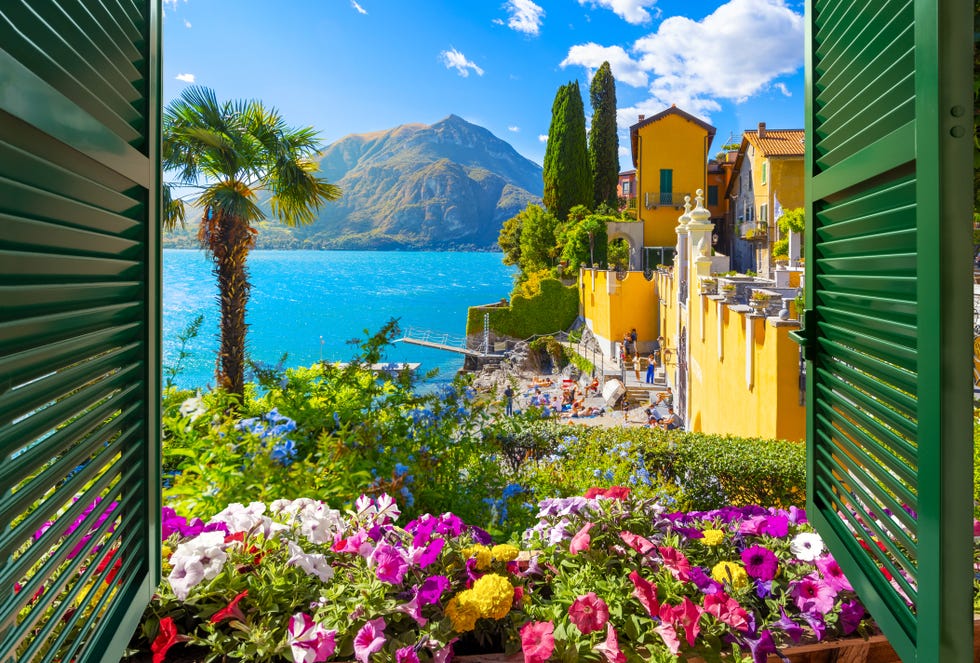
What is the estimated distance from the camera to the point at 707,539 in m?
1.74

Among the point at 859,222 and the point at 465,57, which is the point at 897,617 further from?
the point at 465,57

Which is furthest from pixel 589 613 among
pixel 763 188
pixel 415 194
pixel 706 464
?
pixel 415 194

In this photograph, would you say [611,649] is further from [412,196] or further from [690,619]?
[412,196]

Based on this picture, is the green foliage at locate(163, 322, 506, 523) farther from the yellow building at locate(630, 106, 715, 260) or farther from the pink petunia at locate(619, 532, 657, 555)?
the yellow building at locate(630, 106, 715, 260)

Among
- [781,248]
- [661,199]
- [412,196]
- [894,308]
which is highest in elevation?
[412,196]

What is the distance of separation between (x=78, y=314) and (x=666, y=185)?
99.7 ft

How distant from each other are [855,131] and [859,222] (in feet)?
0.73

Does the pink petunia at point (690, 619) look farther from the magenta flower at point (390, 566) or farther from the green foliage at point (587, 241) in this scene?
the green foliage at point (587, 241)

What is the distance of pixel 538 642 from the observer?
1316 mm

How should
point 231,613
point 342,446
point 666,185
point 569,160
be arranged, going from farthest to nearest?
point 569,160
point 666,185
point 342,446
point 231,613

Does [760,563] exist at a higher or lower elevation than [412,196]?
lower

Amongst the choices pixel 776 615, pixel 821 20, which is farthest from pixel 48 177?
pixel 821 20

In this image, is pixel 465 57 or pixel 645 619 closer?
pixel 645 619

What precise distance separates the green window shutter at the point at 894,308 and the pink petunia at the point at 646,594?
17.4 inches
